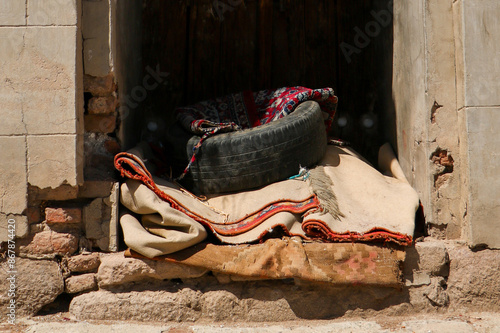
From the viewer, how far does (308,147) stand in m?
3.79

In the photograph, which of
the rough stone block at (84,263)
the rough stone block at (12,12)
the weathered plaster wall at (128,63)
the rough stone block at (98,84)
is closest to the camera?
the rough stone block at (12,12)

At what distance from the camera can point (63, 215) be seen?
3.20 metres

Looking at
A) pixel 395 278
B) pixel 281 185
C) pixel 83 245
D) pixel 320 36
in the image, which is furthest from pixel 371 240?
pixel 320 36

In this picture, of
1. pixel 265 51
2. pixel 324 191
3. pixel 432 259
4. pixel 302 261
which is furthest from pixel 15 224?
pixel 265 51

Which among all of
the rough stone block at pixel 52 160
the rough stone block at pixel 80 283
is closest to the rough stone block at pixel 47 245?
the rough stone block at pixel 80 283

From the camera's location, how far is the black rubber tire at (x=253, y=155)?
11.9 ft

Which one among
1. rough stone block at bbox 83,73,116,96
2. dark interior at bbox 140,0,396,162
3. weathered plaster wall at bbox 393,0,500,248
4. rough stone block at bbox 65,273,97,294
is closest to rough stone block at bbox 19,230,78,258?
rough stone block at bbox 65,273,97,294

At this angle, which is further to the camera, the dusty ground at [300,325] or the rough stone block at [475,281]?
the rough stone block at [475,281]

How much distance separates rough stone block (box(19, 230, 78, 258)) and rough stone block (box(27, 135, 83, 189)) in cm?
29

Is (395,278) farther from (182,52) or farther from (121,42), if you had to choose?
(182,52)

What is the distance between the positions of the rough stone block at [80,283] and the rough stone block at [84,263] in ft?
Result: 0.12

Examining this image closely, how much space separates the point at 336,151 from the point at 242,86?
48.9 inches

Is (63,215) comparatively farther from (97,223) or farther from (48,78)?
(48,78)

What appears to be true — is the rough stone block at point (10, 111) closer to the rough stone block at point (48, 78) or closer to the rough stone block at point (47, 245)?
the rough stone block at point (48, 78)
